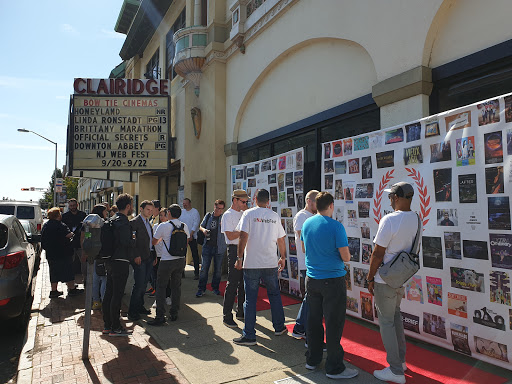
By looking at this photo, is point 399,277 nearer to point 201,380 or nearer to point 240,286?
point 201,380

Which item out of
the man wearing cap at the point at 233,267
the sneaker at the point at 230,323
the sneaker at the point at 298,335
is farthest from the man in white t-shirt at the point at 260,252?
the man wearing cap at the point at 233,267

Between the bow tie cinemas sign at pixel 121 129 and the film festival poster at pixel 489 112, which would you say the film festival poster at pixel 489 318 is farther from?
the bow tie cinemas sign at pixel 121 129

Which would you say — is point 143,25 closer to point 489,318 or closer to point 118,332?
point 118,332

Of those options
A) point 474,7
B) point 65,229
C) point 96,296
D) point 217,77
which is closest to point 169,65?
point 217,77

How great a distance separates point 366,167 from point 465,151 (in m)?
1.42

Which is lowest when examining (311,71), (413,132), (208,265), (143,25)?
(208,265)

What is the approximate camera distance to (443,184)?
164 inches

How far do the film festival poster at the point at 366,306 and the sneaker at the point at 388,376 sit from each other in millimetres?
1399

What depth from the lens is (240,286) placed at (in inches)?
230

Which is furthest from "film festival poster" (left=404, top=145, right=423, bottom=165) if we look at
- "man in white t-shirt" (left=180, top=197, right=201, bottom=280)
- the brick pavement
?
"man in white t-shirt" (left=180, top=197, right=201, bottom=280)

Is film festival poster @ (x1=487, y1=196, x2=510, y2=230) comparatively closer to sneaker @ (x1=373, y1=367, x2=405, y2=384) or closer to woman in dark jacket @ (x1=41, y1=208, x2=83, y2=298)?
sneaker @ (x1=373, y1=367, x2=405, y2=384)

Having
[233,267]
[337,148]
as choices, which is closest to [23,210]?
[233,267]

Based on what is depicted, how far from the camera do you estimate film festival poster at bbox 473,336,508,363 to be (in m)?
3.54

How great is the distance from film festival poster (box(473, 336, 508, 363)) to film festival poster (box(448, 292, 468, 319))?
256 mm
